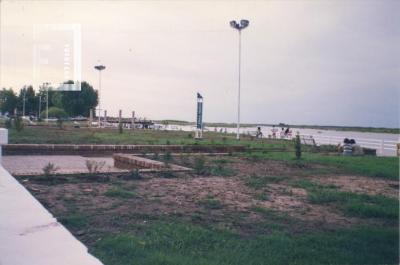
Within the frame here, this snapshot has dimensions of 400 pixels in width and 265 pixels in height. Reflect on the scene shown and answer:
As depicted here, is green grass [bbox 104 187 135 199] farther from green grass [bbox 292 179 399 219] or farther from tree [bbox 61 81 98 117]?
tree [bbox 61 81 98 117]

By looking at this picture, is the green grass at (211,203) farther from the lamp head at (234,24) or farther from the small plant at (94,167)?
the lamp head at (234,24)

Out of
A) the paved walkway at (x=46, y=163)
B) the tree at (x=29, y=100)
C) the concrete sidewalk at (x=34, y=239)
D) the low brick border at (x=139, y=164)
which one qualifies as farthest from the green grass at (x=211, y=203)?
the tree at (x=29, y=100)

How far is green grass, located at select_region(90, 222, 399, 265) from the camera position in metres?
3.55

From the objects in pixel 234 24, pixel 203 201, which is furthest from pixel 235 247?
pixel 234 24

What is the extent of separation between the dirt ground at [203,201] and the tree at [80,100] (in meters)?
73.3

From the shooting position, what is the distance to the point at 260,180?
8.32m

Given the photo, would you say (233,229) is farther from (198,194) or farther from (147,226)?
(198,194)

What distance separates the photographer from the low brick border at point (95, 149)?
43.5 feet

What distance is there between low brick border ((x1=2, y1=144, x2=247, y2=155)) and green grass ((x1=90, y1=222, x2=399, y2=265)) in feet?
33.1

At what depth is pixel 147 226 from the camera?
4.50 meters

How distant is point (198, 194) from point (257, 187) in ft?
4.59

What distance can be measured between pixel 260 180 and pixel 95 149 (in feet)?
26.3

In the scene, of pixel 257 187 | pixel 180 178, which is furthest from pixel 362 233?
pixel 180 178

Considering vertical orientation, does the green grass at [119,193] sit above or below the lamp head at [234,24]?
below
